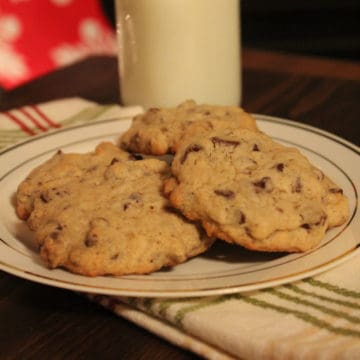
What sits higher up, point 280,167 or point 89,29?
point 280,167

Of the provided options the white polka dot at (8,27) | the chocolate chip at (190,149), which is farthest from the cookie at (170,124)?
the white polka dot at (8,27)

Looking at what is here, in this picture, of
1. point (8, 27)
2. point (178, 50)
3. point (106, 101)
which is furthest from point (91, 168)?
point (8, 27)

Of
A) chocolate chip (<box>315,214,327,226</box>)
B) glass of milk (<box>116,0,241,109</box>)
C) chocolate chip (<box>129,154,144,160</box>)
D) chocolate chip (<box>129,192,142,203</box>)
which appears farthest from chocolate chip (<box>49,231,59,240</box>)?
glass of milk (<box>116,0,241,109</box>)

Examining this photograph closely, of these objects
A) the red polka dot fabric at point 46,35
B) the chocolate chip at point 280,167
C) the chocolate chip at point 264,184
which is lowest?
the red polka dot fabric at point 46,35

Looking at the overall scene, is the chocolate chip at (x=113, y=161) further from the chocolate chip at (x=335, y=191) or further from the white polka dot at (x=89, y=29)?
the white polka dot at (x=89, y=29)

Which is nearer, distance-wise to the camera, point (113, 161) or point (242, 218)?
point (242, 218)

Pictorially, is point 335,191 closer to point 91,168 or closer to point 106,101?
point 91,168

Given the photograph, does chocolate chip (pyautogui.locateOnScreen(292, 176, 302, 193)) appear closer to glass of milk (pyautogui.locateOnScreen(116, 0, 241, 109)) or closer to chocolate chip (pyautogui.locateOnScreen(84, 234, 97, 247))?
chocolate chip (pyautogui.locateOnScreen(84, 234, 97, 247))

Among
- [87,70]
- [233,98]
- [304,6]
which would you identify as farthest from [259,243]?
[304,6]
